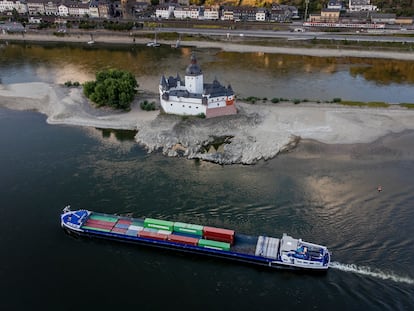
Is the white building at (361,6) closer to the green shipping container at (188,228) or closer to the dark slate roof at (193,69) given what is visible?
the dark slate roof at (193,69)

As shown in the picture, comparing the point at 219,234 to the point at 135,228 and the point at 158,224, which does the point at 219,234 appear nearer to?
the point at 158,224

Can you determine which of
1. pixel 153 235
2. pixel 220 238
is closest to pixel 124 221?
pixel 153 235

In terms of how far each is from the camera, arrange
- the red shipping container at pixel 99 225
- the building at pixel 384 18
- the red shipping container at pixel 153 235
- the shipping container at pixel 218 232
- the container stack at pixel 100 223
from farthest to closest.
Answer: the building at pixel 384 18
the red shipping container at pixel 99 225
the container stack at pixel 100 223
the red shipping container at pixel 153 235
the shipping container at pixel 218 232

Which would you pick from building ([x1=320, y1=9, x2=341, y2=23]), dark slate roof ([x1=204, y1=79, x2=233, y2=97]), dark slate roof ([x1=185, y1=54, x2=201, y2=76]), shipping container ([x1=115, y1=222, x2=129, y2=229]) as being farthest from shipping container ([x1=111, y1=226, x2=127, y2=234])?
building ([x1=320, y1=9, x2=341, y2=23])

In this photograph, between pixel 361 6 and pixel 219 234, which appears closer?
pixel 219 234

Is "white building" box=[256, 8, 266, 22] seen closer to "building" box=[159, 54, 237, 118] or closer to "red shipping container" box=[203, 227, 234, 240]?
"building" box=[159, 54, 237, 118]

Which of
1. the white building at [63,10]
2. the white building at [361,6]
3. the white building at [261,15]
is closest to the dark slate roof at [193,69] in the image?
the white building at [261,15]

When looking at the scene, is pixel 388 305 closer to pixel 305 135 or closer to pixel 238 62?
pixel 305 135
